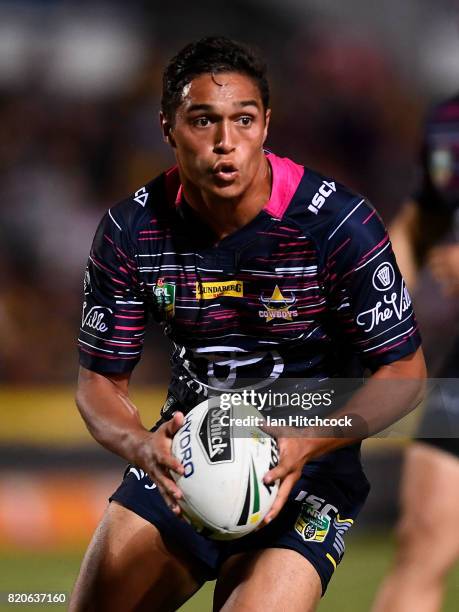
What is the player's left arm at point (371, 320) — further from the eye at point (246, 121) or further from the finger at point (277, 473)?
the eye at point (246, 121)

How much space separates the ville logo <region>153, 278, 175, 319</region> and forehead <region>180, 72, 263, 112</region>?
1.59ft

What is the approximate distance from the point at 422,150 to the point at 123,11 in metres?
4.19

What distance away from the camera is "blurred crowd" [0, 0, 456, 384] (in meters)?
7.06

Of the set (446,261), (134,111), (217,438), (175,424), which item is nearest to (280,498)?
(217,438)

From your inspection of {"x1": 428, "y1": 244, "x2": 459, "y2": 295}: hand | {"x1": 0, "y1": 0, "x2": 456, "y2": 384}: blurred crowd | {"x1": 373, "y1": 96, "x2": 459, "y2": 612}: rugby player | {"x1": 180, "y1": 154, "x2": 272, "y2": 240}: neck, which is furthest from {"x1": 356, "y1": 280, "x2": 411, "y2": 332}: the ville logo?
{"x1": 0, "y1": 0, "x2": 456, "y2": 384}: blurred crowd

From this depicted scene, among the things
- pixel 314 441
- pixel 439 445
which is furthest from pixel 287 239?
pixel 439 445

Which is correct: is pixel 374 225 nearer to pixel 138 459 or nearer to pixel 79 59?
pixel 138 459

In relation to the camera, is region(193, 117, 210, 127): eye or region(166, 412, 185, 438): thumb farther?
region(193, 117, 210, 127): eye

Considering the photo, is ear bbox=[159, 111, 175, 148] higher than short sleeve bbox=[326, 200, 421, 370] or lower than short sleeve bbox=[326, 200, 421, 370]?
higher

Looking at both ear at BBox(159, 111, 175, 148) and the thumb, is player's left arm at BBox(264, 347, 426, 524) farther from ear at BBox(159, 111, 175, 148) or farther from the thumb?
ear at BBox(159, 111, 175, 148)

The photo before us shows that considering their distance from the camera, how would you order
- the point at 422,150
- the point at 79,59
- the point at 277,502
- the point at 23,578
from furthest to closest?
the point at 79,59, the point at 23,578, the point at 422,150, the point at 277,502

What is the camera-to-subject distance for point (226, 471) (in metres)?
2.62

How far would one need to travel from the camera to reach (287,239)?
288cm

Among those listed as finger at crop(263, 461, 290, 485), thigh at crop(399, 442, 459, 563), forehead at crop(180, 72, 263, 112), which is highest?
forehead at crop(180, 72, 263, 112)
